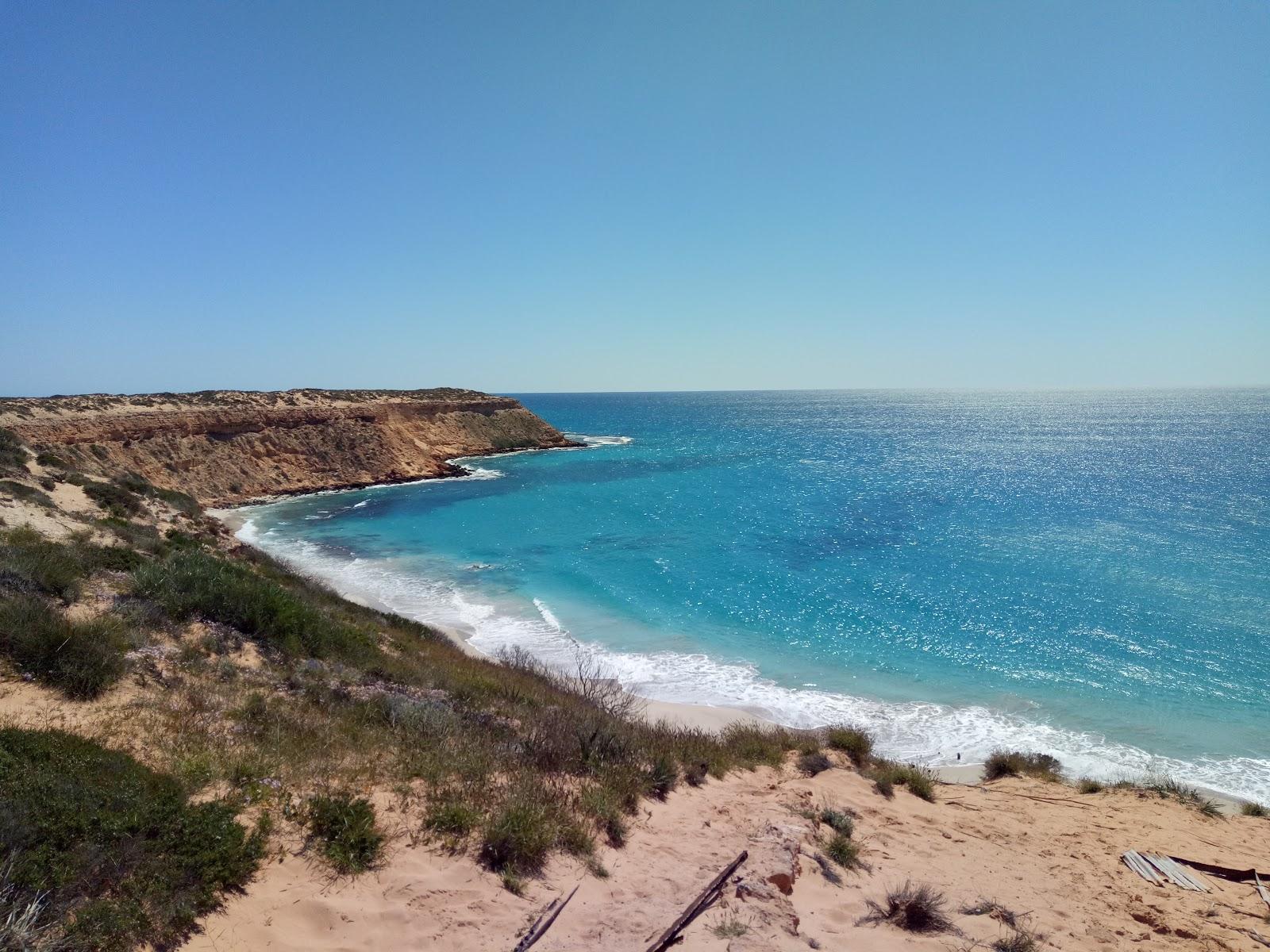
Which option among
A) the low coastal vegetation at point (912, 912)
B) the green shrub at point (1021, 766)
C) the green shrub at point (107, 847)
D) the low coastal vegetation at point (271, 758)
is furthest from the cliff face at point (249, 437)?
the green shrub at point (1021, 766)

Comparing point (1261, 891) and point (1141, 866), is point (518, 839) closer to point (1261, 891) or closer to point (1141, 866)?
point (1141, 866)

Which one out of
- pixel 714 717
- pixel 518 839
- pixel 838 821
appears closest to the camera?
pixel 518 839

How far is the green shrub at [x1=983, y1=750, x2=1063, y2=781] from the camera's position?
11.3m

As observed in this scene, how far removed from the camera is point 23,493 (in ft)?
55.4

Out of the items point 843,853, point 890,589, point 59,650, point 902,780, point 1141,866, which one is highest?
point 59,650

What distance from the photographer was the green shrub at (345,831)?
5.25m

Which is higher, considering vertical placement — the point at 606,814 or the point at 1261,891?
the point at 606,814

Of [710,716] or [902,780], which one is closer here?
[902,780]

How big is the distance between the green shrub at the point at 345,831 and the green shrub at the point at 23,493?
16781 millimetres

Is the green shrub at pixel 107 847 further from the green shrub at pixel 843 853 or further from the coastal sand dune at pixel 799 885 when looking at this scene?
the green shrub at pixel 843 853

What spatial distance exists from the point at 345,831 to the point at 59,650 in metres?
4.73

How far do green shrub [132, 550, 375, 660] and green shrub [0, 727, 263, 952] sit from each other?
5.57m

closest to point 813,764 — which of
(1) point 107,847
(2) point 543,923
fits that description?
(2) point 543,923

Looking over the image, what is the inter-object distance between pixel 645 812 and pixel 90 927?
16.2 feet
